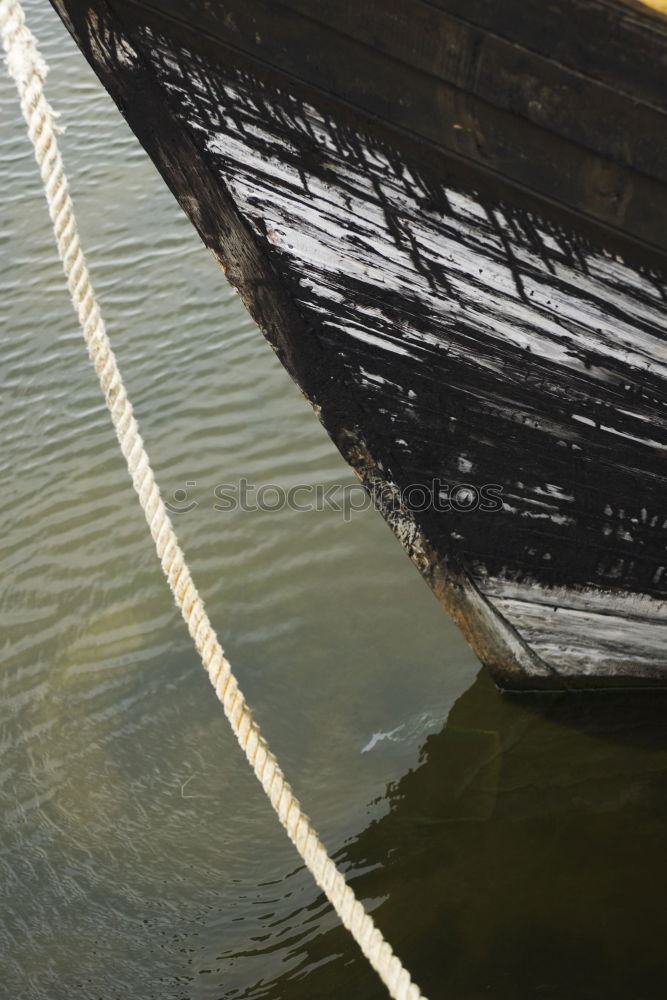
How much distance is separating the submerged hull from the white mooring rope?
192mm

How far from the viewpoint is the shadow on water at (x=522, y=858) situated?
2.10m

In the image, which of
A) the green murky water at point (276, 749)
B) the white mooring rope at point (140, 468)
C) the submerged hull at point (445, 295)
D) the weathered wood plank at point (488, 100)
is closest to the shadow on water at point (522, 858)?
the green murky water at point (276, 749)

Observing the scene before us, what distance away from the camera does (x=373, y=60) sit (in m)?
1.40

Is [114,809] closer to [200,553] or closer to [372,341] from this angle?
[200,553]

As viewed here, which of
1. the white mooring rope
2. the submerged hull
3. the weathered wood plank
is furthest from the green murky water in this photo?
the weathered wood plank

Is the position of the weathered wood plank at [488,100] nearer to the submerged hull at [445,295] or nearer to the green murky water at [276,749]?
the submerged hull at [445,295]

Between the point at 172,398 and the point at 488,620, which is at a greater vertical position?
the point at 172,398

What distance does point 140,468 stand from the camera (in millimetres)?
1462

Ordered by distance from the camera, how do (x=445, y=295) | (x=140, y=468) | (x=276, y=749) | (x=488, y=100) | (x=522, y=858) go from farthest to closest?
(x=276, y=749)
(x=522, y=858)
(x=445, y=295)
(x=140, y=468)
(x=488, y=100)

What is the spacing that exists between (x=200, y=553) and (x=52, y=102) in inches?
161

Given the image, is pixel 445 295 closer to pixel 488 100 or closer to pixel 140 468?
pixel 488 100

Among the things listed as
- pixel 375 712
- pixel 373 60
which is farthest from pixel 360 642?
pixel 373 60

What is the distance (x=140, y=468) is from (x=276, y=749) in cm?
158

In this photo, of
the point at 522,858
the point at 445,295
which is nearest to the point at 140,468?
the point at 445,295
